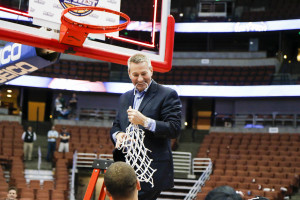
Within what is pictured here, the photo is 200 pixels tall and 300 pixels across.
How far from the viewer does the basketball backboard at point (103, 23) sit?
13.8ft

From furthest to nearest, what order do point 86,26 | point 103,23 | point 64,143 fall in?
point 64,143 < point 103,23 < point 86,26

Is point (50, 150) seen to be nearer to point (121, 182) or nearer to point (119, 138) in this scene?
point (119, 138)

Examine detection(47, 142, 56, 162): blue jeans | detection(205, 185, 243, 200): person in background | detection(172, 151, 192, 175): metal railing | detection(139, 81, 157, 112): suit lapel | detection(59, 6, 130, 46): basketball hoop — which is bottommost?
detection(172, 151, 192, 175): metal railing

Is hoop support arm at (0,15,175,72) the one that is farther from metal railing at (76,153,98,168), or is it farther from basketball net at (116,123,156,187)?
metal railing at (76,153,98,168)

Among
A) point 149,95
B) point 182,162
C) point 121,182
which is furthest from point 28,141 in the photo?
point 121,182

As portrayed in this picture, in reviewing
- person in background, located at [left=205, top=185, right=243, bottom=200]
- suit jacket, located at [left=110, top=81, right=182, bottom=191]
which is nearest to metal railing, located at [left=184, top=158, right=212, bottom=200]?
suit jacket, located at [left=110, top=81, right=182, bottom=191]

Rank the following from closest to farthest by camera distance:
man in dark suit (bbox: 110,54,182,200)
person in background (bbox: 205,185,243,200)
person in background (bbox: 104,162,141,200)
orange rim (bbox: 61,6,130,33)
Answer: person in background (bbox: 205,185,243,200) < person in background (bbox: 104,162,141,200) < man in dark suit (bbox: 110,54,182,200) < orange rim (bbox: 61,6,130,33)

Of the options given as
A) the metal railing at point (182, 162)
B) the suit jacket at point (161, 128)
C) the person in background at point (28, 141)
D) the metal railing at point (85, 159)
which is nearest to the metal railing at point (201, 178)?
the metal railing at point (182, 162)

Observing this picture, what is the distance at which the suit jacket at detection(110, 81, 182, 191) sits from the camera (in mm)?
3410

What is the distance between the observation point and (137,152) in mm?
3504

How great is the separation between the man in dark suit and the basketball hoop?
74 centimetres

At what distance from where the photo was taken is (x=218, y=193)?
214 centimetres

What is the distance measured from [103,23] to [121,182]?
234 cm

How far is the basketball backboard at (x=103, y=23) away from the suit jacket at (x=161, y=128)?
3.70ft
